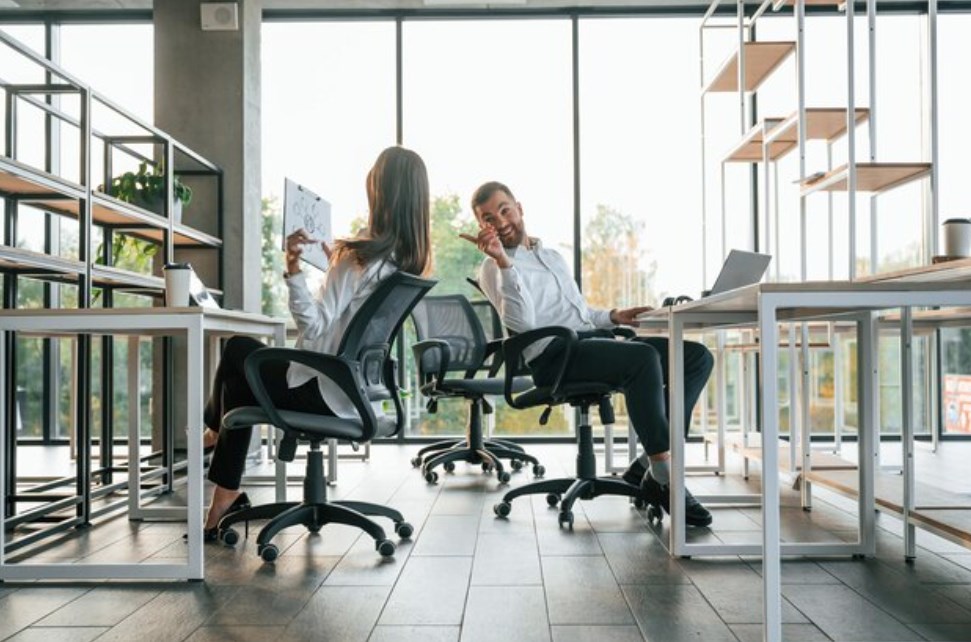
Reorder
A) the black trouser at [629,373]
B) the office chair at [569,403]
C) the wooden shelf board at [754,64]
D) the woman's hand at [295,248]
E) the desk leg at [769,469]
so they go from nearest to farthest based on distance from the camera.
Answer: the desk leg at [769,469], the woman's hand at [295,248], the black trouser at [629,373], the office chair at [569,403], the wooden shelf board at [754,64]

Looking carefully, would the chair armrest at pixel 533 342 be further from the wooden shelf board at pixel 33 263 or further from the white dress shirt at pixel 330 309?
the wooden shelf board at pixel 33 263

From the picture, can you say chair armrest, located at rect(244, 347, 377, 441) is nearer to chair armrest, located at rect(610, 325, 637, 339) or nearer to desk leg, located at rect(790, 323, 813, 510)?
chair armrest, located at rect(610, 325, 637, 339)

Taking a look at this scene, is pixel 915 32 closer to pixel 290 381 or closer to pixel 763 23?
pixel 763 23

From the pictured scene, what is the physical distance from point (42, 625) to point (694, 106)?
5.06 m

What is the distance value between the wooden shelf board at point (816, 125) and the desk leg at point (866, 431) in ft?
3.57

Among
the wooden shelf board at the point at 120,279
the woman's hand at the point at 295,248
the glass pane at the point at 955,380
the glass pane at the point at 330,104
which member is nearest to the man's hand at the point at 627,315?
the woman's hand at the point at 295,248

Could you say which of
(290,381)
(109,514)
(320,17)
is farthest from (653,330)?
(320,17)

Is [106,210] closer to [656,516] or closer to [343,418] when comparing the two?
[343,418]

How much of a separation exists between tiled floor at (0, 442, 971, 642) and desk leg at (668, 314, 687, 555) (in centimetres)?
9

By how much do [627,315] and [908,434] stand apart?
1.11m

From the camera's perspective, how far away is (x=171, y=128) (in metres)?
4.90

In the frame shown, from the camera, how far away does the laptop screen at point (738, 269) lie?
244cm

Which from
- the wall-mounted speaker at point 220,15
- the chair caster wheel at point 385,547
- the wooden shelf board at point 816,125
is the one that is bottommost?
the chair caster wheel at point 385,547

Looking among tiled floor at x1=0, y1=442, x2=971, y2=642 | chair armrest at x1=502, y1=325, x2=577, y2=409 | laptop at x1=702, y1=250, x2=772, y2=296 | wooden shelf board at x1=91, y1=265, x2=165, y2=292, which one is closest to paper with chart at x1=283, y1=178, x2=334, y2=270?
chair armrest at x1=502, y1=325, x2=577, y2=409
